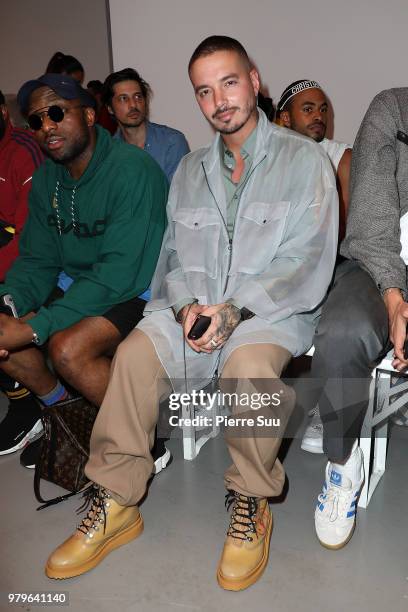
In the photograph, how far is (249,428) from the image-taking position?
146cm

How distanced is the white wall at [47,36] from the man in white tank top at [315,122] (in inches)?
79.6

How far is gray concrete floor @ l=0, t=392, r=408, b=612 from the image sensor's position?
55.6 inches

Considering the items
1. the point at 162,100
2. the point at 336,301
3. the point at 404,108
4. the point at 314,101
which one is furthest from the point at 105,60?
the point at 336,301

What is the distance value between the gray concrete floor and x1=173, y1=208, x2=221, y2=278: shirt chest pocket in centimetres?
73

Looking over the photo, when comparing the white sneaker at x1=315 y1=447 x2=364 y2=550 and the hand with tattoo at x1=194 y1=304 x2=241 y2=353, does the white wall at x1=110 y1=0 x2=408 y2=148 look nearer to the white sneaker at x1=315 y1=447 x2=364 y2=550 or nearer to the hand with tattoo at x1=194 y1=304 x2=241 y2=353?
Answer: the hand with tattoo at x1=194 y1=304 x2=241 y2=353

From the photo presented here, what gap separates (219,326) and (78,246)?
693 millimetres

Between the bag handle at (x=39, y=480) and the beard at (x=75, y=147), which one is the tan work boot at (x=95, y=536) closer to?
the bag handle at (x=39, y=480)

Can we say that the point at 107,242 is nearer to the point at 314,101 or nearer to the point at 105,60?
the point at 314,101

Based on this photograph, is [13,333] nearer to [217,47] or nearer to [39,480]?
[39,480]

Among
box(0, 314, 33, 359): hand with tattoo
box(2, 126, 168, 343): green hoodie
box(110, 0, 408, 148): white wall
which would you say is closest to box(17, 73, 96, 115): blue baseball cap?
box(2, 126, 168, 343): green hoodie

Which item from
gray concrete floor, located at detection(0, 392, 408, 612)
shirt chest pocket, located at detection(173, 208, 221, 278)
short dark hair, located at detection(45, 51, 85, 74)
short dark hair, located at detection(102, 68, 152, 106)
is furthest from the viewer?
short dark hair, located at detection(45, 51, 85, 74)

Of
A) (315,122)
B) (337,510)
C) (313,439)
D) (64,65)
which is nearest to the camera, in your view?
(337,510)

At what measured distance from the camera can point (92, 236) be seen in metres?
1.97

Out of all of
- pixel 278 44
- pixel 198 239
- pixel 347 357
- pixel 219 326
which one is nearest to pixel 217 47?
pixel 198 239
